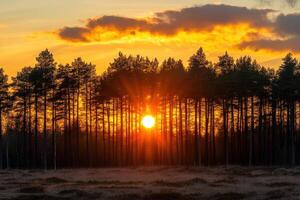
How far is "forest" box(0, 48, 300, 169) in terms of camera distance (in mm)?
98688

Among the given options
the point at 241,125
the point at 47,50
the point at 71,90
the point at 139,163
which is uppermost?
the point at 47,50

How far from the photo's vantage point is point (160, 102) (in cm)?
10962

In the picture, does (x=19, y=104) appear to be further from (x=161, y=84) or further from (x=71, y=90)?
(x=161, y=84)

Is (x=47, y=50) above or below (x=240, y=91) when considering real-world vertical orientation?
above

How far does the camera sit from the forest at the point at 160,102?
98688 mm

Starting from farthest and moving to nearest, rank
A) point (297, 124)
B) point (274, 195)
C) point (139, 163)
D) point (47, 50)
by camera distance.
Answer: point (297, 124), point (139, 163), point (47, 50), point (274, 195)

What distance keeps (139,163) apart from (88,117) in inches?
536

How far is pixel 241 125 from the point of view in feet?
344

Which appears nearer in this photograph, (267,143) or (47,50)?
(47,50)

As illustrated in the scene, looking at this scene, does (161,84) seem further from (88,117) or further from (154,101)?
(88,117)

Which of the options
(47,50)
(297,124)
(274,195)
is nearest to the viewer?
(274,195)

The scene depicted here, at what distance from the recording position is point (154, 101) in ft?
356

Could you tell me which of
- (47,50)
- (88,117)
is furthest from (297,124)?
(47,50)

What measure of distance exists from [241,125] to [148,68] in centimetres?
2157
